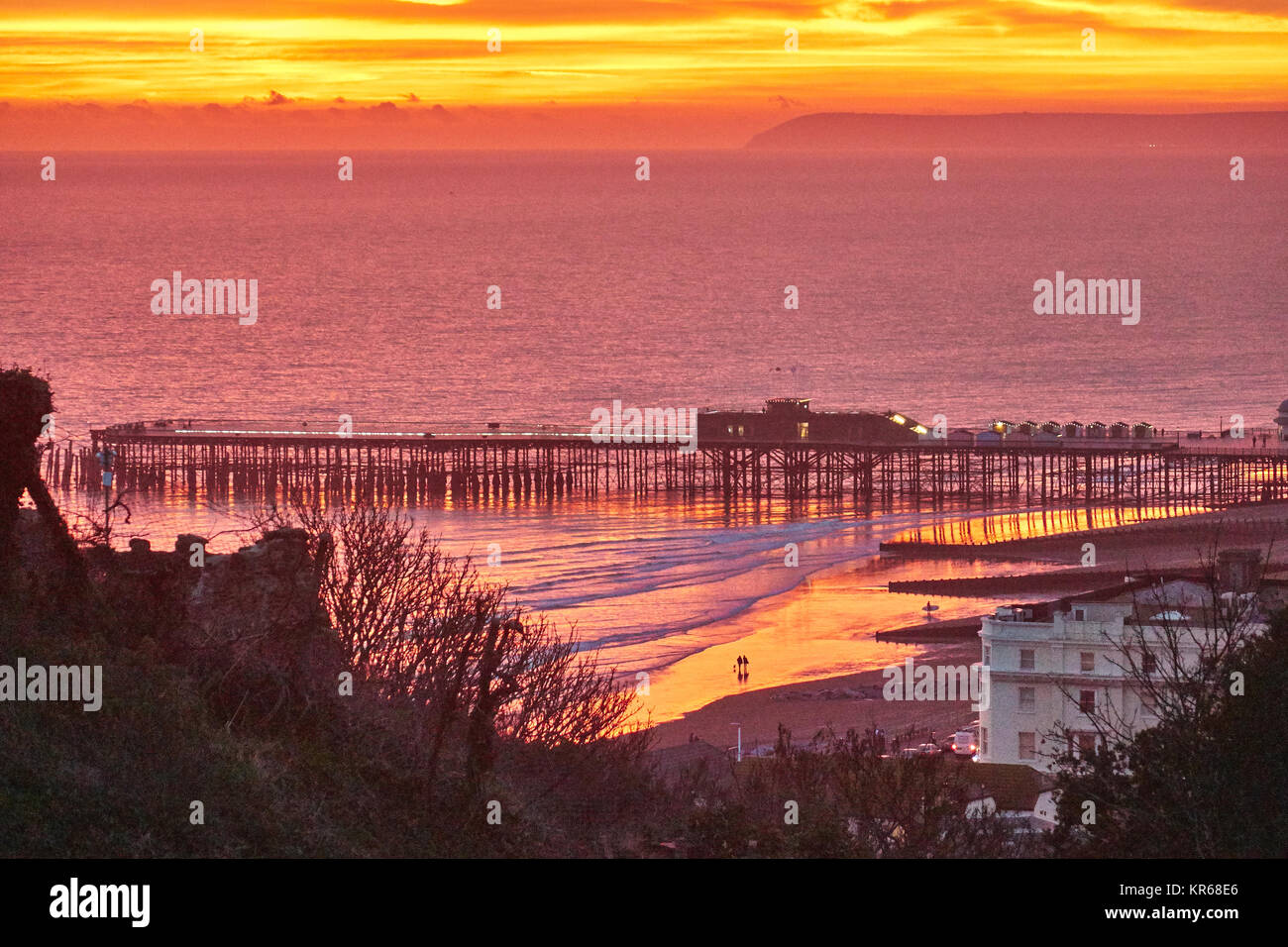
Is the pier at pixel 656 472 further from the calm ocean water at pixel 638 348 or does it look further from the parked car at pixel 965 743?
the parked car at pixel 965 743

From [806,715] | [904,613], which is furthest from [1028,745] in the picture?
[904,613]

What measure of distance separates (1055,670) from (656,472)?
125 feet

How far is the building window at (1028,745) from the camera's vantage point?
25.5 meters

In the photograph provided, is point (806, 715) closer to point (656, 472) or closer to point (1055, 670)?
point (1055, 670)

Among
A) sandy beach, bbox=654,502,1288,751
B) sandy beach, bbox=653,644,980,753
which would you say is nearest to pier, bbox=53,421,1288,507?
sandy beach, bbox=654,502,1288,751

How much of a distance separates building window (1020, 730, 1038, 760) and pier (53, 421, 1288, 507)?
34.1 m

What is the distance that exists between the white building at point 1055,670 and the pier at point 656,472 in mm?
33213

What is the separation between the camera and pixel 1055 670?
2620 centimetres

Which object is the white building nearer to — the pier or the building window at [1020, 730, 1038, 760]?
the building window at [1020, 730, 1038, 760]

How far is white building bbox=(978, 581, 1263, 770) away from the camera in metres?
25.3

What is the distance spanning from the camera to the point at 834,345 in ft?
388

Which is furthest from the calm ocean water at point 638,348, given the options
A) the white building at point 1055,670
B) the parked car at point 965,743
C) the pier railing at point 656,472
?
the white building at point 1055,670

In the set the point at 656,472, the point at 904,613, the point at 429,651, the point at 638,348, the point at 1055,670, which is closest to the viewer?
the point at 429,651

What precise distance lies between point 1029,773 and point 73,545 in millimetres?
12763
